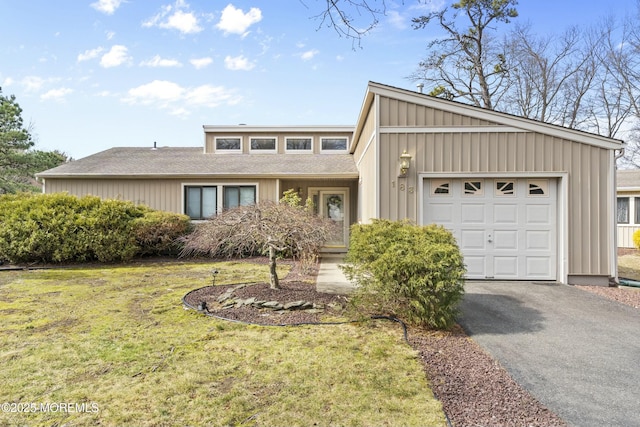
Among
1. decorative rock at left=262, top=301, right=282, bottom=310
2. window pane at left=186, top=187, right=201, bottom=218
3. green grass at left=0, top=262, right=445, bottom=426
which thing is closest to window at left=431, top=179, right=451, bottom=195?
green grass at left=0, top=262, right=445, bottom=426

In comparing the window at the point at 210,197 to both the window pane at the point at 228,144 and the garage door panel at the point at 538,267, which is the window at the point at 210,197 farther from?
the garage door panel at the point at 538,267

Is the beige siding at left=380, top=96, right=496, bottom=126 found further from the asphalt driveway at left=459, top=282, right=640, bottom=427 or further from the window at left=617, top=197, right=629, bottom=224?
the window at left=617, top=197, right=629, bottom=224

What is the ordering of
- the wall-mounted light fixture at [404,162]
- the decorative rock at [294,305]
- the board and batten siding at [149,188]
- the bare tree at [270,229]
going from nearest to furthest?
the decorative rock at [294,305] < the bare tree at [270,229] < the wall-mounted light fixture at [404,162] < the board and batten siding at [149,188]

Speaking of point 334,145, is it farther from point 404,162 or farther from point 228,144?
point 404,162

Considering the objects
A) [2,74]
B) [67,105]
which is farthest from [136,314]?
[2,74]

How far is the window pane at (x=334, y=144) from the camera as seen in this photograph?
15.1 m

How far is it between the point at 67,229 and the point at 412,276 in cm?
921

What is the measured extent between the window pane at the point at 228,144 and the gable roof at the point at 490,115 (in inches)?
366

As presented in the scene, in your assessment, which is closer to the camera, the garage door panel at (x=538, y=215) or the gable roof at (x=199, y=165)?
the garage door panel at (x=538, y=215)

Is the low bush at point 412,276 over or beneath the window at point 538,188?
beneath

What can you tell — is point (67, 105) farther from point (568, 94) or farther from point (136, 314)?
point (568, 94)

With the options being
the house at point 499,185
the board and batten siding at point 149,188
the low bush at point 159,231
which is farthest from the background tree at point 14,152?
the house at point 499,185

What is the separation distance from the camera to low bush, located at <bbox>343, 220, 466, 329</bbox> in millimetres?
3963

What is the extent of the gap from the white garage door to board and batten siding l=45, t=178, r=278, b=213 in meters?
6.41
